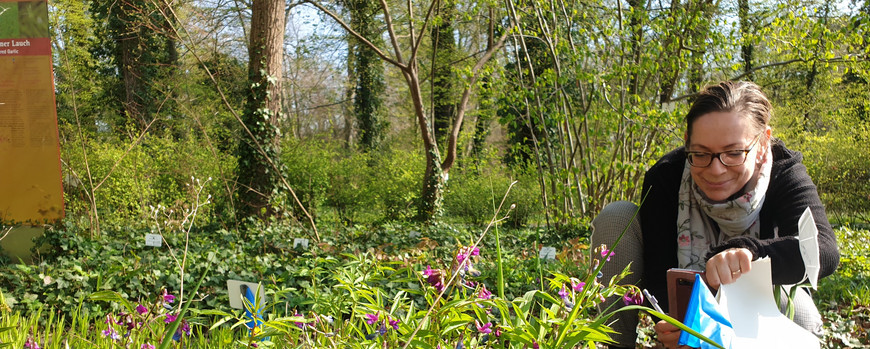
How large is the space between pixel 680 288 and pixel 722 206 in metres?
0.70

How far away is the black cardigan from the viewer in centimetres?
157

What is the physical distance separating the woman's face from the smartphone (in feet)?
1.92

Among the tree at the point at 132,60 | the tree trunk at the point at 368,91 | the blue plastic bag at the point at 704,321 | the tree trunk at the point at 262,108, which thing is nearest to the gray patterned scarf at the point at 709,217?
the blue plastic bag at the point at 704,321

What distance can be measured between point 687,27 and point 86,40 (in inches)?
510

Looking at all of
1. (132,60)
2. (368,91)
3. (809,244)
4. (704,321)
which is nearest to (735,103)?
(809,244)

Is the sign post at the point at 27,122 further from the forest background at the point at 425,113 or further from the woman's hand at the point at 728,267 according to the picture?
the woman's hand at the point at 728,267

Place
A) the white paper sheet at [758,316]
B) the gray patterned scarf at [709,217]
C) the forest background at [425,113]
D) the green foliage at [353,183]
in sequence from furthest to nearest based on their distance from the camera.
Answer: the green foliage at [353,183] → the forest background at [425,113] → the gray patterned scarf at [709,217] → the white paper sheet at [758,316]

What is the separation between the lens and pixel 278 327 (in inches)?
54.2

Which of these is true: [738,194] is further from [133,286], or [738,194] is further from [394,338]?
[133,286]

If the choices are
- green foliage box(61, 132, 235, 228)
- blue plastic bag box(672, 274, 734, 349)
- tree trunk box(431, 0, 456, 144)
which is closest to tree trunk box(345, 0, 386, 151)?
tree trunk box(431, 0, 456, 144)

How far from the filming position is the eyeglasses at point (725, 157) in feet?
5.88

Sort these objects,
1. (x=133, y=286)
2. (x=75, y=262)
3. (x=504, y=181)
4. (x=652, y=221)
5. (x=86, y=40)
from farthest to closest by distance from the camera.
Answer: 1. (x=86, y=40)
2. (x=504, y=181)
3. (x=75, y=262)
4. (x=133, y=286)
5. (x=652, y=221)

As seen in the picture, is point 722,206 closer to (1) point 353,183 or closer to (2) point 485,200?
(2) point 485,200

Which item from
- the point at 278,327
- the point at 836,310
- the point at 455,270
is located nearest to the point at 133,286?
the point at 278,327
